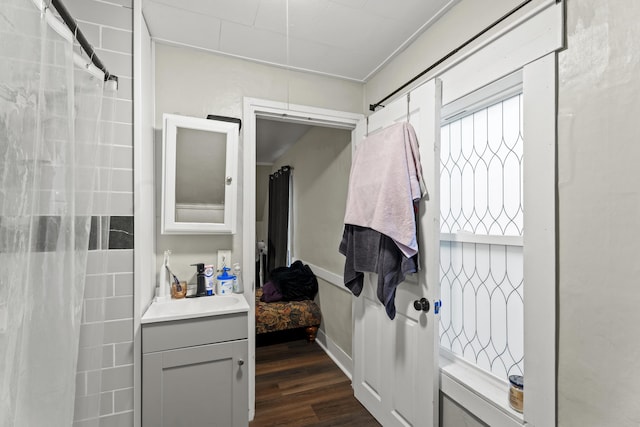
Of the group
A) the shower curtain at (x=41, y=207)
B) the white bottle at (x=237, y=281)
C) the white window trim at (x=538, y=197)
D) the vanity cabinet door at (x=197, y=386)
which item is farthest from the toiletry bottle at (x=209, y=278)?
the white window trim at (x=538, y=197)

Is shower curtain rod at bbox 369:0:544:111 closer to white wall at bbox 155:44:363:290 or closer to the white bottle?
white wall at bbox 155:44:363:290

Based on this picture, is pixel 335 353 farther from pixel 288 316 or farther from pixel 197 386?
pixel 197 386

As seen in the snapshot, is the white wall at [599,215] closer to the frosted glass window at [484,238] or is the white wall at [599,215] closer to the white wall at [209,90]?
the frosted glass window at [484,238]

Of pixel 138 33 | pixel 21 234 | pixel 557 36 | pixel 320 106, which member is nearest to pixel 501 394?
pixel 557 36

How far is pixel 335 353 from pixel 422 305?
1531 millimetres

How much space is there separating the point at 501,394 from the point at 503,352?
0.21 m

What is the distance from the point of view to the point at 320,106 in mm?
2162

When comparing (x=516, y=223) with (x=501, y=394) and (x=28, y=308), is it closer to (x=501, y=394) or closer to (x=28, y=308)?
(x=501, y=394)

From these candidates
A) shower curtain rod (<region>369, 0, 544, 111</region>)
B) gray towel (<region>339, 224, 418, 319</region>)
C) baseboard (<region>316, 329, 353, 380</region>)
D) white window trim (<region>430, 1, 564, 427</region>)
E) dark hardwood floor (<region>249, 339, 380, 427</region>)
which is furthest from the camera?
baseboard (<region>316, 329, 353, 380</region>)

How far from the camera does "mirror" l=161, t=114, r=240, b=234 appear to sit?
1.67 meters

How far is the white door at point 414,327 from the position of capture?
1.44 m

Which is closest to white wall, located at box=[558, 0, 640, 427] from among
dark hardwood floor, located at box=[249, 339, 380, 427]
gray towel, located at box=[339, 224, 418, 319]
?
gray towel, located at box=[339, 224, 418, 319]

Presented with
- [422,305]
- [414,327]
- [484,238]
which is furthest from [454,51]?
[414,327]

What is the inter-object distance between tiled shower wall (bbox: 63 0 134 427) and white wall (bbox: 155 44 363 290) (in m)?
0.32
